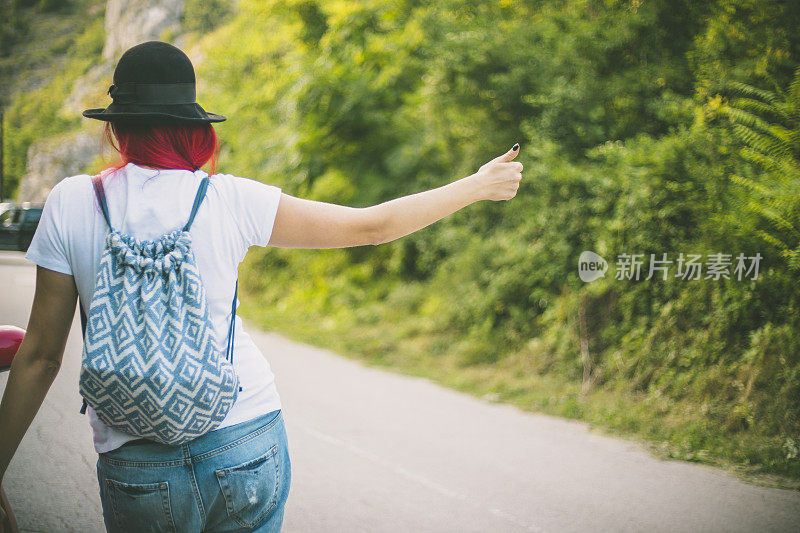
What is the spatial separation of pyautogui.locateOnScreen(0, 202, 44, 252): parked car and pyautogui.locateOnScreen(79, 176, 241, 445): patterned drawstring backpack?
1.28 meters

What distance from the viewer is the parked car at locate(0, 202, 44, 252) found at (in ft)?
8.71

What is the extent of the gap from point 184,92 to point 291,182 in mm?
12101

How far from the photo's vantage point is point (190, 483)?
1674 mm

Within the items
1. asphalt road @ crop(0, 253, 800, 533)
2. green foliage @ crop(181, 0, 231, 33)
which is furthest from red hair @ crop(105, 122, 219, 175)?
green foliage @ crop(181, 0, 231, 33)

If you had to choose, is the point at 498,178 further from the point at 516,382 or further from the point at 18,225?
the point at 516,382

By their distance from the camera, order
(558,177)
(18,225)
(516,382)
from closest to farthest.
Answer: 1. (18,225)
2. (516,382)
3. (558,177)

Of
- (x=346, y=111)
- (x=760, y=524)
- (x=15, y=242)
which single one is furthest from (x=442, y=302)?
(x=15, y=242)

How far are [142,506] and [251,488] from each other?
255 millimetres

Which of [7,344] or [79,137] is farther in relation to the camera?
[79,137]

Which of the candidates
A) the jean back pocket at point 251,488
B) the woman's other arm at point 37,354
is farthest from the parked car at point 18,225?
the jean back pocket at point 251,488

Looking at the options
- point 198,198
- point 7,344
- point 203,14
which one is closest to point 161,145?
point 198,198

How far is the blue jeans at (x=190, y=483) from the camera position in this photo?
167cm

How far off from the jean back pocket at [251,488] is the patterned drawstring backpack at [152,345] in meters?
0.16

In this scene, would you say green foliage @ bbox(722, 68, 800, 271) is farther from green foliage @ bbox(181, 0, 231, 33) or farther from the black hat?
the black hat
